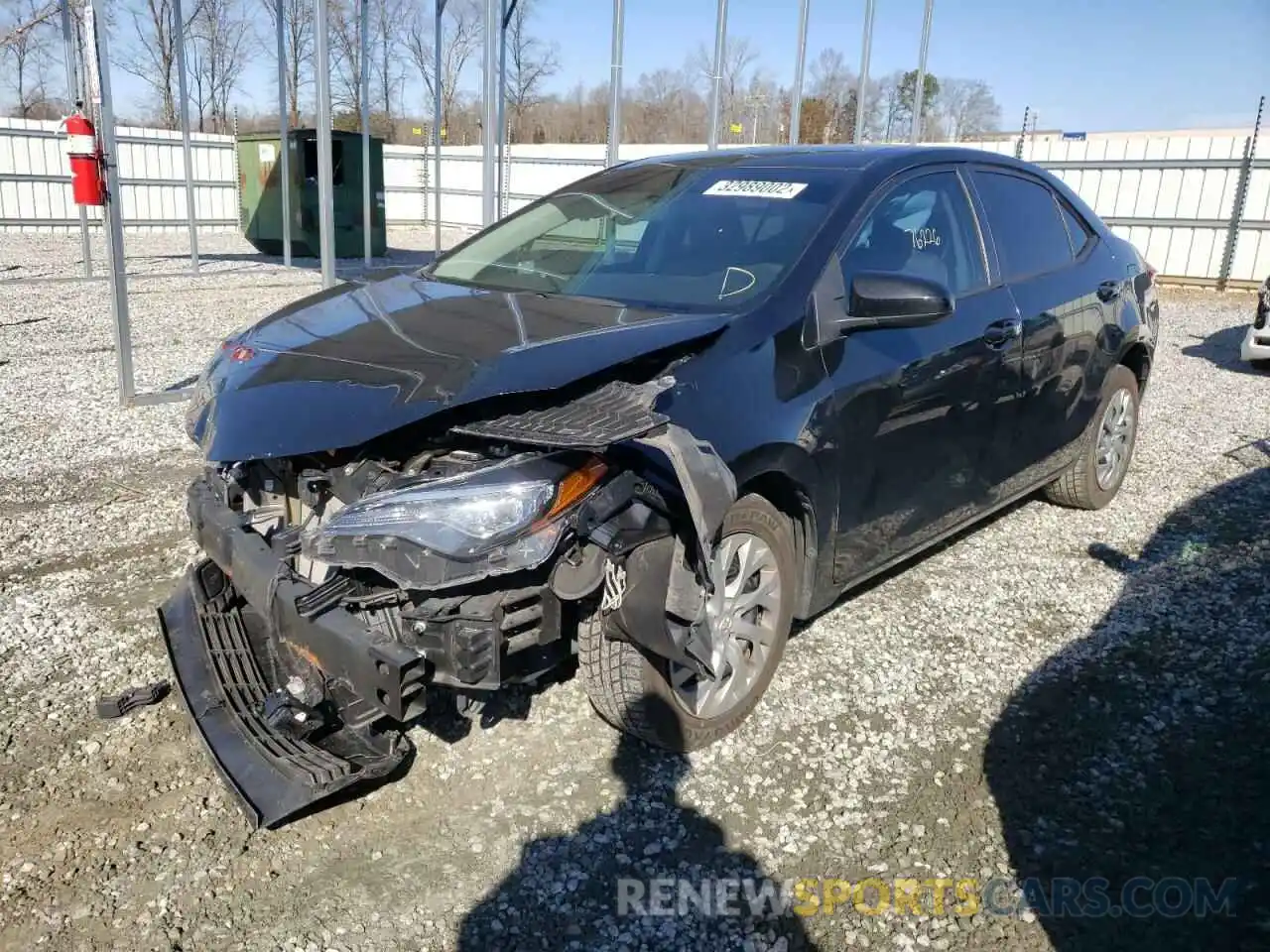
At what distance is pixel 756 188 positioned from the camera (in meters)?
3.60

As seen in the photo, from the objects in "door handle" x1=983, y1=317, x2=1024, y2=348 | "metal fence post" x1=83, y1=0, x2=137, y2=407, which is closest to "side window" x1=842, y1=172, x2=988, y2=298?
"door handle" x1=983, y1=317, x2=1024, y2=348

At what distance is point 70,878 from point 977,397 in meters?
3.29

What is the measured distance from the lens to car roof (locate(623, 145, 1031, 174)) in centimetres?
362

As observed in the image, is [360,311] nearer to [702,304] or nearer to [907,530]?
[702,304]

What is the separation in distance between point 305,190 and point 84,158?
1076cm

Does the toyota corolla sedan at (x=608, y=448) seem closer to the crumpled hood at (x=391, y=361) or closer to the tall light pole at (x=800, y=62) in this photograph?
the crumpled hood at (x=391, y=361)

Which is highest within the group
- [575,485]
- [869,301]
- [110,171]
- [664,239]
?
[110,171]

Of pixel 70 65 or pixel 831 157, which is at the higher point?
pixel 70 65

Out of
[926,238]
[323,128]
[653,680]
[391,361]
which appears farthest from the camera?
[323,128]

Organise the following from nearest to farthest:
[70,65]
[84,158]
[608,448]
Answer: [608,448] → [84,158] → [70,65]

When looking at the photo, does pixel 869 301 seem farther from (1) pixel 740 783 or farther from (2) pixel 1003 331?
(1) pixel 740 783

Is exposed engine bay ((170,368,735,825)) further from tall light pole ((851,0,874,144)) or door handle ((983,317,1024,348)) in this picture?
tall light pole ((851,0,874,144))

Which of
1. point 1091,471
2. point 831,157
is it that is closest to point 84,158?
point 831,157

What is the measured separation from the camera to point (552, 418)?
2418 millimetres
